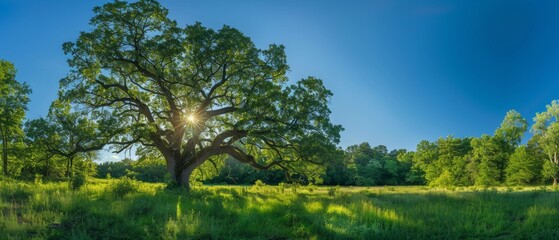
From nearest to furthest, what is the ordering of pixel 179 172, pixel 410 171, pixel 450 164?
pixel 179 172 < pixel 450 164 < pixel 410 171

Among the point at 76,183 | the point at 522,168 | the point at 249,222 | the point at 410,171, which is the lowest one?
the point at 410,171

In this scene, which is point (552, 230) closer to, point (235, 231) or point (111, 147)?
point (235, 231)

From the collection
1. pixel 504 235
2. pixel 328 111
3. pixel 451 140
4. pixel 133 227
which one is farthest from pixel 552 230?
pixel 451 140

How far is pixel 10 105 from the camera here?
131ft

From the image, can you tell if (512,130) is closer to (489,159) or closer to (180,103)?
(489,159)

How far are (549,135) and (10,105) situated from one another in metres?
87.9

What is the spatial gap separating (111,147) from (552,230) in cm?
2532

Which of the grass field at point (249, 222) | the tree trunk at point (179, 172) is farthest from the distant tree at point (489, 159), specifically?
the grass field at point (249, 222)

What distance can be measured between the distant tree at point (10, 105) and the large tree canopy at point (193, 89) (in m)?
17.8

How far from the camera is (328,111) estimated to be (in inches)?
917

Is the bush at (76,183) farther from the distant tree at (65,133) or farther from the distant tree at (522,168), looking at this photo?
the distant tree at (522,168)

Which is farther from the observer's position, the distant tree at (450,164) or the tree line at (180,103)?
the distant tree at (450,164)

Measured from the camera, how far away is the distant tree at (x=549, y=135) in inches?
2559

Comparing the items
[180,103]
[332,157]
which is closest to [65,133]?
[180,103]
